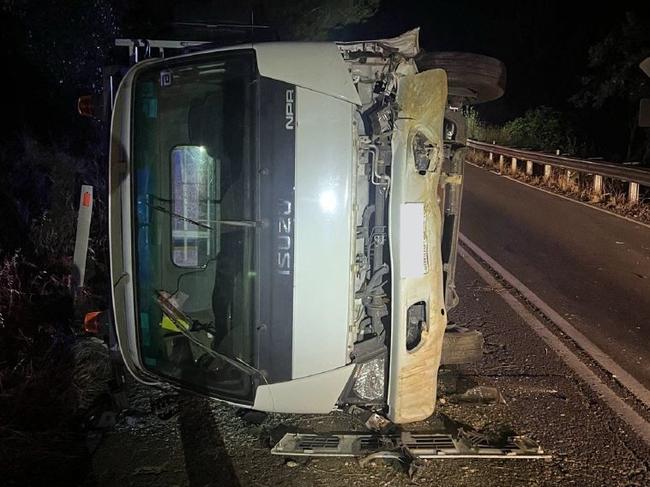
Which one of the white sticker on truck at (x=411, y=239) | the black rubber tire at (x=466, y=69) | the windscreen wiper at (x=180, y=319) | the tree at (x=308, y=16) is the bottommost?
the windscreen wiper at (x=180, y=319)

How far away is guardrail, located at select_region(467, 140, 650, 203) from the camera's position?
13.5 metres

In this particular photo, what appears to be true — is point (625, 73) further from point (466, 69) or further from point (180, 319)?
point (180, 319)

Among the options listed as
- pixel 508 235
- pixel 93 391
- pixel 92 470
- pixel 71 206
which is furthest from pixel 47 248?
pixel 508 235

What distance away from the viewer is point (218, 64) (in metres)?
3.38

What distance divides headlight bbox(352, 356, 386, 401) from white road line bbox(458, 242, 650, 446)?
1802 millimetres

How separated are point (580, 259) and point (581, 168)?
8.17 metres

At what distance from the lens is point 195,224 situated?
3.54 metres

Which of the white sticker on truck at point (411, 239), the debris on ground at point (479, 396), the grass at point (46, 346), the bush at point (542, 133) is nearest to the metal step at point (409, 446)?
the debris on ground at point (479, 396)

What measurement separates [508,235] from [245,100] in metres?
8.17

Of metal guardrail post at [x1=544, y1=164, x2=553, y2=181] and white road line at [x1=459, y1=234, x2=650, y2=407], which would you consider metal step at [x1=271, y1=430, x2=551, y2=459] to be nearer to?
white road line at [x1=459, y1=234, x2=650, y2=407]

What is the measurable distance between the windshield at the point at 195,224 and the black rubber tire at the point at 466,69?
1105 millimetres

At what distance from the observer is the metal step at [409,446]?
372 cm

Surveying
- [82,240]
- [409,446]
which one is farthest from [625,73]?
[82,240]

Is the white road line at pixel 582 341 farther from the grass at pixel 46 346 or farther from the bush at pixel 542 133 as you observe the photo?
the bush at pixel 542 133
